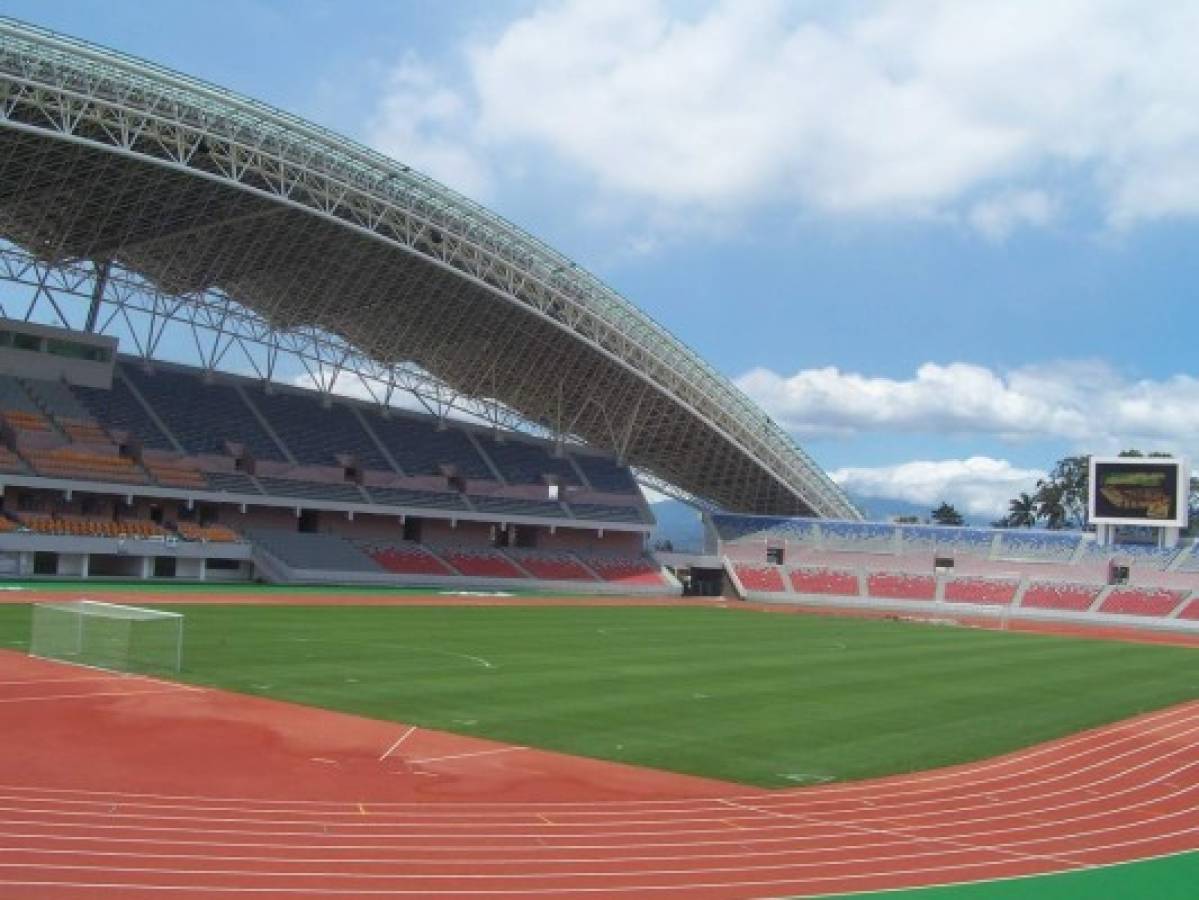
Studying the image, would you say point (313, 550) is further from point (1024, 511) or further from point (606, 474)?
point (1024, 511)

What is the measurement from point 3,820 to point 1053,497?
122311 mm

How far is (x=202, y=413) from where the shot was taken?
207ft

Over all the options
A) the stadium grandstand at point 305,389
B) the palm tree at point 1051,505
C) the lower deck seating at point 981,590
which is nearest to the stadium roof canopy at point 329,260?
the stadium grandstand at point 305,389

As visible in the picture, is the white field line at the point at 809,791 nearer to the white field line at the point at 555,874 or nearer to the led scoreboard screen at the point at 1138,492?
the white field line at the point at 555,874

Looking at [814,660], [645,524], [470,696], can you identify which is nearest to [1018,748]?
[470,696]

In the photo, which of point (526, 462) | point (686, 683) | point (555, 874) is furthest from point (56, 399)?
point (555, 874)

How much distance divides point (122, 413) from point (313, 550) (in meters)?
11.6

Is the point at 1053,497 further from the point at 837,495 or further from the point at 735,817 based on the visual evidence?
the point at 735,817

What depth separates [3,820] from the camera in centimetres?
1207

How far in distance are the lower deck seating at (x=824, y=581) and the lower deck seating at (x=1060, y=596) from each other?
10.8m

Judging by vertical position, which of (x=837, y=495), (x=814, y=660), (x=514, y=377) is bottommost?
(x=814, y=660)

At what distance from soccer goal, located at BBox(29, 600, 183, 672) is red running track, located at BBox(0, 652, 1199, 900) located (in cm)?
435

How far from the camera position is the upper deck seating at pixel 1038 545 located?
253ft

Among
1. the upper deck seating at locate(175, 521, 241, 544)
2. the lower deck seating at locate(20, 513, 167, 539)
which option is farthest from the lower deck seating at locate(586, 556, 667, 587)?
the lower deck seating at locate(20, 513, 167, 539)
